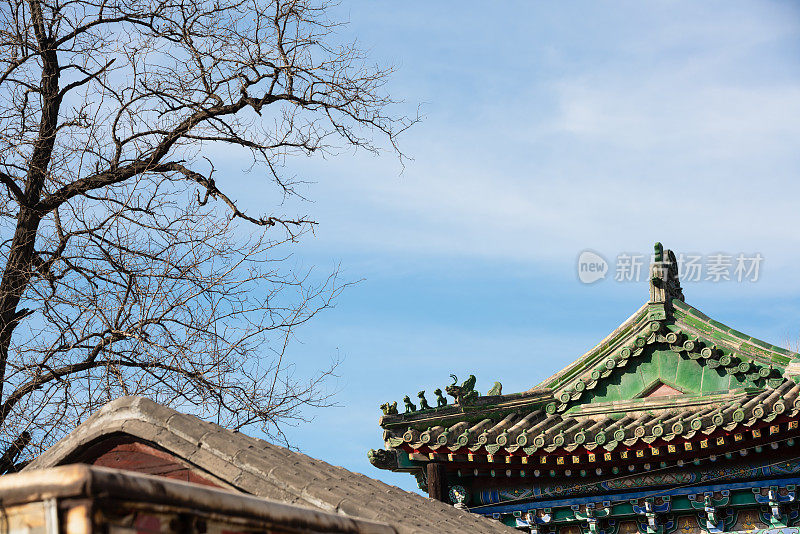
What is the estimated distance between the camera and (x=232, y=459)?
14.6 feet

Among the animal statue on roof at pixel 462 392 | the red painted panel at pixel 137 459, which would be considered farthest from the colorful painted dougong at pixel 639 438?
the red painted panel at pixel 137 459

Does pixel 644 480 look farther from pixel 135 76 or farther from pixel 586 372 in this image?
pixel 135 76

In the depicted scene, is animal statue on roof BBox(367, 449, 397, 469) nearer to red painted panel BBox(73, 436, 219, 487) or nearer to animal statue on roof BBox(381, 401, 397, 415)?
animal statue on roof BBox(381, 401, 397, 415)

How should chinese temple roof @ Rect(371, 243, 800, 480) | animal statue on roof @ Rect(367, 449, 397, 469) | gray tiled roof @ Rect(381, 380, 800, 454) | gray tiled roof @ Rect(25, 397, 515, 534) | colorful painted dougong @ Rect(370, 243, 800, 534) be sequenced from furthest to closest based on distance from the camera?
animal statue on roof @ Rect(367, 449, 397, 469)
chinese temple roof @ Rect(371, 243, 800, 480)
colorful painted dougong @ Rect(370, 243, 800, 534)
gray tiled roof @ Rect(381, 380, 800, 454)
gray tiled roof @ Rect(25, 397, 515, 534)

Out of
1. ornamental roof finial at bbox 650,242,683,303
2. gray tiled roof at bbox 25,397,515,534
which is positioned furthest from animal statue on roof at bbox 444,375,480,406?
gray tiled roof at bbox 25,397,515,534

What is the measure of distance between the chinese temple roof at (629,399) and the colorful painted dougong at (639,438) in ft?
0.05

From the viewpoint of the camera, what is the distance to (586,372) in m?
11.5

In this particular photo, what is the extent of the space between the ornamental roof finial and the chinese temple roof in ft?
0.04

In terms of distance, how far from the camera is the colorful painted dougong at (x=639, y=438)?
944 centimetres

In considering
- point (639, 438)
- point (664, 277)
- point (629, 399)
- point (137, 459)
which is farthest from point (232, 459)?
point (664, 277)

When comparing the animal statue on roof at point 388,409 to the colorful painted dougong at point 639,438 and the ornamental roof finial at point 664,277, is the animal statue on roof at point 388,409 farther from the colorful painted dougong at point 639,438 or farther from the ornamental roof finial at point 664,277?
the ornamental roof finial at point 664,277

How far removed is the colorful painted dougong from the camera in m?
9.44

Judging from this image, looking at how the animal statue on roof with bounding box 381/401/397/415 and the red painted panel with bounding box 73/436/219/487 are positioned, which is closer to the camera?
the red painted panel with bounding box 73/436/219/487

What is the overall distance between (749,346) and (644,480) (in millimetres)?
1991
